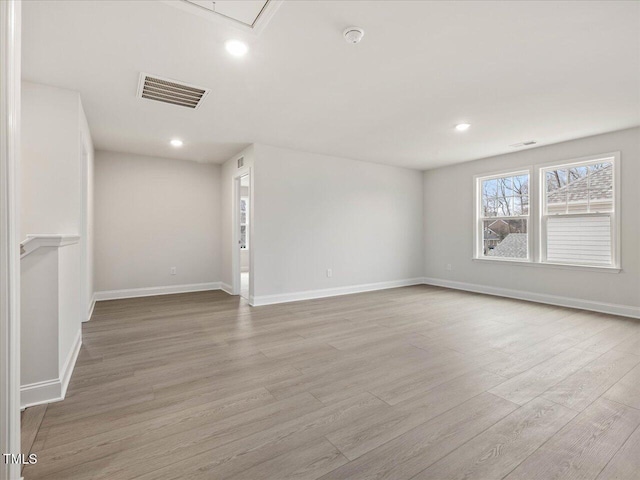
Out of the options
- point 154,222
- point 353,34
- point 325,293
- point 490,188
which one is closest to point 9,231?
point 353,34

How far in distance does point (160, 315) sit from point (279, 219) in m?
2.20

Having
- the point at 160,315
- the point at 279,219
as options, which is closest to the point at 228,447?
the point at 160,315

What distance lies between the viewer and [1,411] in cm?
109

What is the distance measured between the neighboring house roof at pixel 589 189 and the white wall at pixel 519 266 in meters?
0.19

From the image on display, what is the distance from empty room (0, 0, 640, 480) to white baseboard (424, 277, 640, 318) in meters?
0.04

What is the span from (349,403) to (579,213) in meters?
4.74

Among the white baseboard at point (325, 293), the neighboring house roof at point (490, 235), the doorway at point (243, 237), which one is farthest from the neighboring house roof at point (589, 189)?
the doorway at point (243, 237)

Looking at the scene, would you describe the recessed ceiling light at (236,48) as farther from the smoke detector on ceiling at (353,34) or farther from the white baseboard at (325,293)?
the white baseboard at (325,293)

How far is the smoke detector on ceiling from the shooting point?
2111mm

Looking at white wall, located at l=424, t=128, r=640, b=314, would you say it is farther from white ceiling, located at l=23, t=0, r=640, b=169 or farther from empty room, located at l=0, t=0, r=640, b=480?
white ceiling, located at l=23, t=0, r=640, b=169

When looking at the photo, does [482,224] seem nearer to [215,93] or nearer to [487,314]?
[487,314]

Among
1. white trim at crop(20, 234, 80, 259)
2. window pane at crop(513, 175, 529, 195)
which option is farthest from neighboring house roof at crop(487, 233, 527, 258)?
white trim at crop(20, 234, 80, 259)

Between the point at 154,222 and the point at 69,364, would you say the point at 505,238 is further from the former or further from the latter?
the point at 154,222

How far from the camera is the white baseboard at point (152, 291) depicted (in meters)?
5.17
